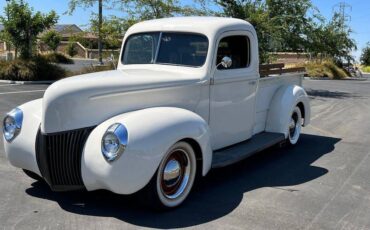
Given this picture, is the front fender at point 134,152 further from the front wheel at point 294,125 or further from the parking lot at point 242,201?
the front wheel at point 294,125

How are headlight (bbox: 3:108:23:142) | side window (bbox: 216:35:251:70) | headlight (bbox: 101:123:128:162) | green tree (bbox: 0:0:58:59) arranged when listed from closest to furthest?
headlight (bbox: 101:123:128:162)
headlight (bbox: 3:108:23:142)
side window (bbox: 216:35:251:70)
green tree (bbox: 0:0:58:59)

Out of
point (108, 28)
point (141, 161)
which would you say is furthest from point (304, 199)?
point (108, 28)

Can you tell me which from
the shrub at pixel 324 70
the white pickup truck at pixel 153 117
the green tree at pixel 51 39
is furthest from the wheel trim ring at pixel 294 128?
the green tree at pixel 51 39

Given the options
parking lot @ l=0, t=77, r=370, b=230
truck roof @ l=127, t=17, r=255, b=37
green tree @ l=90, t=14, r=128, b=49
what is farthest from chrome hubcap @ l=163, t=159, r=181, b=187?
green tree @ l=90, t=14, r=128, b=49

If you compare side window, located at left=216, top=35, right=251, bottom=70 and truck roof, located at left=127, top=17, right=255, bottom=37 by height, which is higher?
truck roof, located at left=127, top=17, right=255, bottom=37

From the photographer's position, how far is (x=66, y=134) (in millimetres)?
4312

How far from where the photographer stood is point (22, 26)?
68.3 ft

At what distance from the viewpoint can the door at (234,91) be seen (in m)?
5.69

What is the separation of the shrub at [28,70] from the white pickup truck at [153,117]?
540 inches

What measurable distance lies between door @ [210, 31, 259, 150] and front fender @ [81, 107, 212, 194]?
128cm

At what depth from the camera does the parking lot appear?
4.28 m

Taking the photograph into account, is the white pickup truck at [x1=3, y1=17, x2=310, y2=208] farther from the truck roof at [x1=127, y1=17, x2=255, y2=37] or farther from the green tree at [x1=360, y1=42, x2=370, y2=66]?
the green tree at [x1=360, y1=42, x2=370, y2=66]

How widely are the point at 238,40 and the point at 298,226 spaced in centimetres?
281

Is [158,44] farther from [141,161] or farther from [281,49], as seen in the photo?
[281,49]
